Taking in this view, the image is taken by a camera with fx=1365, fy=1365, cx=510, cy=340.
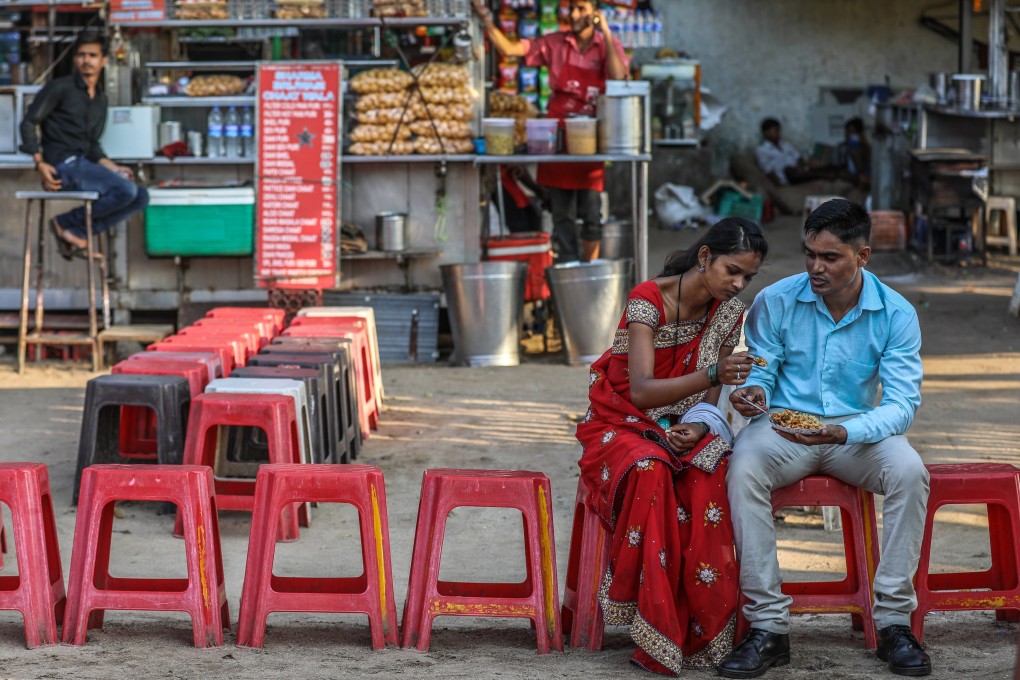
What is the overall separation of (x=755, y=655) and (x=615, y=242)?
750cm

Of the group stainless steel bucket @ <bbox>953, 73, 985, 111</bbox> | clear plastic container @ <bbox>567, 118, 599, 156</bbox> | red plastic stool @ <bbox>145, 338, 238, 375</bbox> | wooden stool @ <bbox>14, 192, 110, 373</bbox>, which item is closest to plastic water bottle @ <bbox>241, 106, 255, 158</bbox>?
wooden stool @ <bbox>14, 192, 110, 373</bbox>

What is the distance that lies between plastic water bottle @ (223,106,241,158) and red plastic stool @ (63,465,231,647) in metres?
5.62

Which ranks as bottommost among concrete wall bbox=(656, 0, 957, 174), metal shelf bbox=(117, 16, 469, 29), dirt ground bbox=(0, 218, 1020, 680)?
dirt ground bbox=(0, 218, 1020, 680)

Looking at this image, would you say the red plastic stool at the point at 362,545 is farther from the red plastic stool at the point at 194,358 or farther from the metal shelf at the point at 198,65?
the metal shelf at the point at 198,65

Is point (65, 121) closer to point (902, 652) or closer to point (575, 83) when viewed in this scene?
point (575, 83)

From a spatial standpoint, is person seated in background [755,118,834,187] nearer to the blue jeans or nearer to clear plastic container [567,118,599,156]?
clear plastic container [567,118,599,156]

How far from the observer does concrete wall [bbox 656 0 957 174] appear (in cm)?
1809

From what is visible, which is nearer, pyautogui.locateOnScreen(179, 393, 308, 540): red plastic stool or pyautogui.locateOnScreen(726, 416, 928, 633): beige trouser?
pyautogui.locateOnScreen(726, 416, 928, 633): beige trouser

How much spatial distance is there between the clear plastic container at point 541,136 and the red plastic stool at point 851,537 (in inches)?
210

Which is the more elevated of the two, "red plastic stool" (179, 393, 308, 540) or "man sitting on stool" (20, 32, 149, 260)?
"man sitting on stool" (20, 32, 149, 260)

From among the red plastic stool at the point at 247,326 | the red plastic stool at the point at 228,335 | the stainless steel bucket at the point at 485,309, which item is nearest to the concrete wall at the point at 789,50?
the stainless steel bucket at the point at 485,309

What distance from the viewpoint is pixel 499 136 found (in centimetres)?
936

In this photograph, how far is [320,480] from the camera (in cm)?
436

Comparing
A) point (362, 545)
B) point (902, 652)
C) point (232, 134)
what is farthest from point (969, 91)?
point (362, 545)
